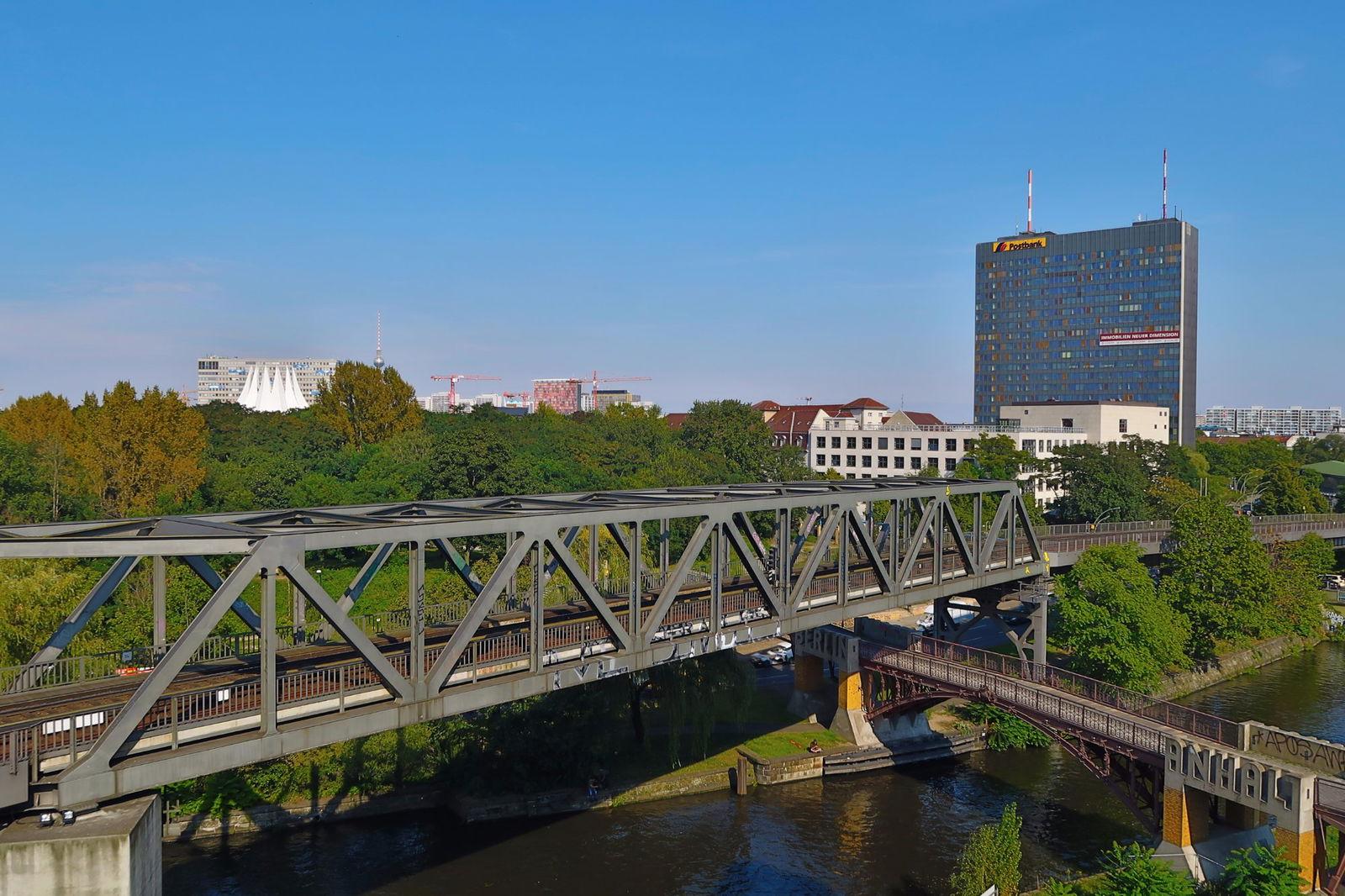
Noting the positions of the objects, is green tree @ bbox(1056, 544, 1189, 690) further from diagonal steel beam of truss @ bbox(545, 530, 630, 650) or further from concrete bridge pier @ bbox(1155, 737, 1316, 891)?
diagonal steel beam of truss @ bbox(545, 530, 630, 650)

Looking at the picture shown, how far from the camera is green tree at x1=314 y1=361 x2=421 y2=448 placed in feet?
345

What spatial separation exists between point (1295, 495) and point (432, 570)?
8304cm

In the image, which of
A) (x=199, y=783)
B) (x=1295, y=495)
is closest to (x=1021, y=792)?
(x=199, y=783)

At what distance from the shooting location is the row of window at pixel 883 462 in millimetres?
116875

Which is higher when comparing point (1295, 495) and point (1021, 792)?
point (1295, 495)

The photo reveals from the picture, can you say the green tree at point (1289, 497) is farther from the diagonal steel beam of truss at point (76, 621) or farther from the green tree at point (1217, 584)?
the diagonal steel beam of truss at point (76, 621)

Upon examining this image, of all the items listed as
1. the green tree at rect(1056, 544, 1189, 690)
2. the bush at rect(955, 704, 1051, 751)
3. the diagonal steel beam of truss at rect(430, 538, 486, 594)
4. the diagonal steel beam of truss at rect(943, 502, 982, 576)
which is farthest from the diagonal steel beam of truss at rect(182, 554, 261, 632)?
the green tree at rect(1056, 544, 1189, 690)

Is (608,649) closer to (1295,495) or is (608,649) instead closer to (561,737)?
(561,737)

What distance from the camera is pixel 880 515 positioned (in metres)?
95.4

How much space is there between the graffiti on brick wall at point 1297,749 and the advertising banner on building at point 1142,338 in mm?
173183

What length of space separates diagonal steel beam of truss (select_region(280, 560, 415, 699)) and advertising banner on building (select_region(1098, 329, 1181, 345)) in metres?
191

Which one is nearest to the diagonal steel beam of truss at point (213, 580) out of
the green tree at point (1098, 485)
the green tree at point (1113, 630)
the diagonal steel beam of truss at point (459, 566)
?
the diagonal steel beam of truss at point (459, 566)

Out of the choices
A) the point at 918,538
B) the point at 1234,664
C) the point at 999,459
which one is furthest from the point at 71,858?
the point at 999,459

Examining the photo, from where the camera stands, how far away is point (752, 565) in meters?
28.5
